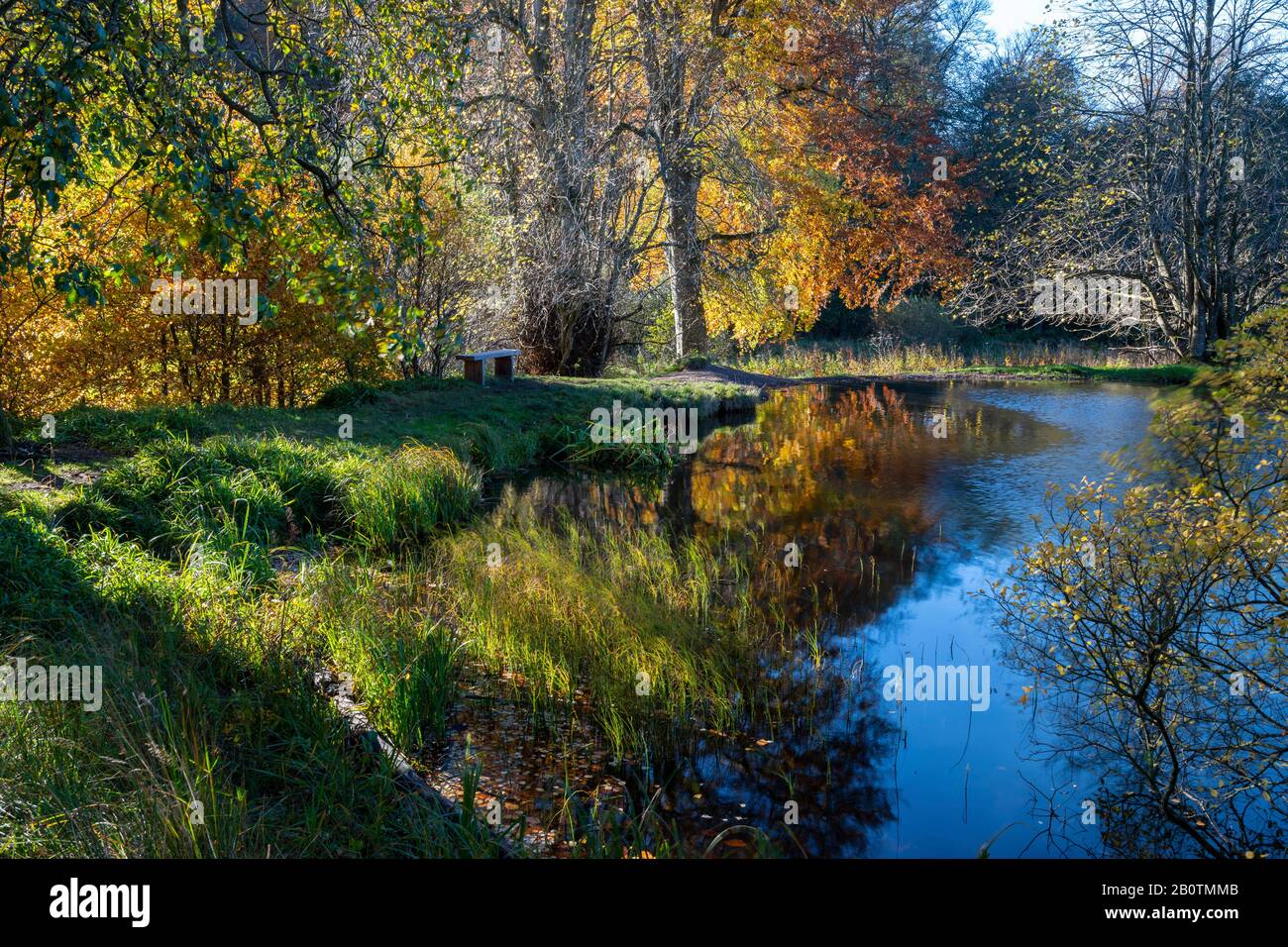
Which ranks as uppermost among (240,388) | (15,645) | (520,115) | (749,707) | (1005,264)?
(520,115)

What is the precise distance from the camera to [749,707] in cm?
530

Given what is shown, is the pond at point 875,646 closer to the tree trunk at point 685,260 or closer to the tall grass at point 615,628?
the tall grass at point 615,628

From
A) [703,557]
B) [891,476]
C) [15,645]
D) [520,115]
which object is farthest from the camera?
[520,115]

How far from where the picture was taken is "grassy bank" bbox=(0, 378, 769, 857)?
351 cm

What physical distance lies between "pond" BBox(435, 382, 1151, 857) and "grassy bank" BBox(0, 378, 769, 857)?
450 millimetres

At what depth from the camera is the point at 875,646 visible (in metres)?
6.36

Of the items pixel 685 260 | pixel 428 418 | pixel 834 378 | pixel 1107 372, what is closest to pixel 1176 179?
Result: pixel 1107 372

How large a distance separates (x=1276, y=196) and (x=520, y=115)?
1900 cm

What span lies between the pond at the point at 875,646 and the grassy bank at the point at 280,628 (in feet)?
1.48

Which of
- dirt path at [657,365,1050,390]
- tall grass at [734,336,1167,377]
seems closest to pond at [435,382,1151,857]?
dirt path at [657,365,1050,390]

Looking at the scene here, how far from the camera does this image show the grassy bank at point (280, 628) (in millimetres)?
3508

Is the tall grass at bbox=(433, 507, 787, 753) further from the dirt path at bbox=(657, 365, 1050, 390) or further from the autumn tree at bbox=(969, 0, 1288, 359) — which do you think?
the autumn tree at bbox=(969, 0, 1288, 359)
